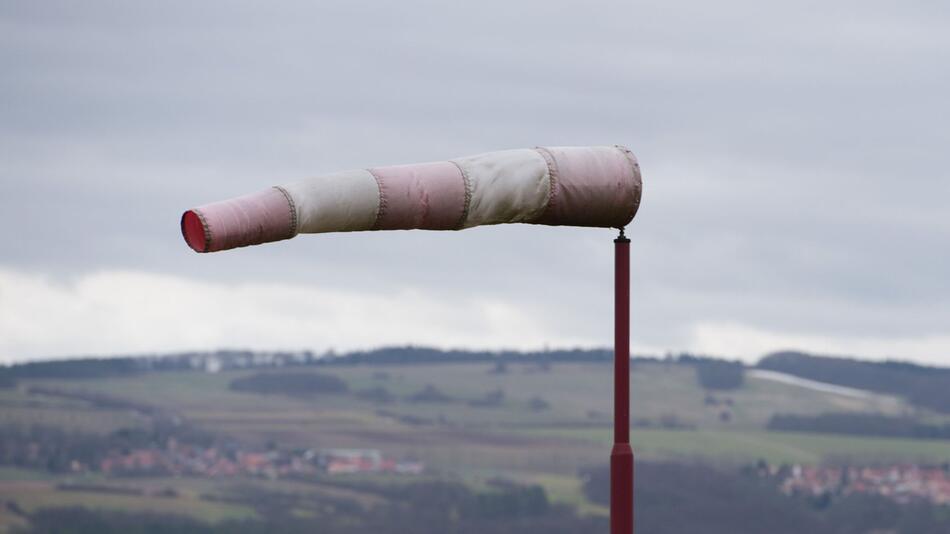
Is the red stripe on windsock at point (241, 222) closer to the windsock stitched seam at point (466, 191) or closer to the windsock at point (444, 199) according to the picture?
the windsock at point (444, 199)

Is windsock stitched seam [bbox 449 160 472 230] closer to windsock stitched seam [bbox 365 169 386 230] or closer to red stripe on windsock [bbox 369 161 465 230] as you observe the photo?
red stripe on windsock [bbox 369 161 465 230]

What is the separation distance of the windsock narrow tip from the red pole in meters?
5.04

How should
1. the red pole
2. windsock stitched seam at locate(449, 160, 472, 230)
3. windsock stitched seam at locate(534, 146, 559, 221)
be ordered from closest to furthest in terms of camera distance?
windsock stitched seam at locate(449, 160, 472, 230), windsock stitched seam at locate(534, 146, 559, 221), the red pole

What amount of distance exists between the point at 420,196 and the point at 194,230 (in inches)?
99.6

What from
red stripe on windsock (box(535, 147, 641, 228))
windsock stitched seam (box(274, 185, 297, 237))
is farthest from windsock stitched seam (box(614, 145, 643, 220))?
windsock stitched seam (box(274, 185, 297, 237))

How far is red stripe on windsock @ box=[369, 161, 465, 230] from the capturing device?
73.9 ft

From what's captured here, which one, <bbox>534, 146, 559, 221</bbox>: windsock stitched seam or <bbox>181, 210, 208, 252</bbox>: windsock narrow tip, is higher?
<bbox>534, 146, 559, 221</bbox>: windsock stitched seam

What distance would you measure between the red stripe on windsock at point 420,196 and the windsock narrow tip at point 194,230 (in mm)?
2043

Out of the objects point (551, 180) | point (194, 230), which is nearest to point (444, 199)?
point (551, 180)

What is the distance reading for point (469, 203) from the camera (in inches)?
906

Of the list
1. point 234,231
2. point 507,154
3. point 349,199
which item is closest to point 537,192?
point 507,154

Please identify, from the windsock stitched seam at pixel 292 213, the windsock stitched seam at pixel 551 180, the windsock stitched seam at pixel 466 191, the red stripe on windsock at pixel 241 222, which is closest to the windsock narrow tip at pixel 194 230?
the red stripe on windsock at pixel 241 222

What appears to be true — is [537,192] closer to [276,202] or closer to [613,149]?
[613,149]

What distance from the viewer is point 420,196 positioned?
22703 mm
